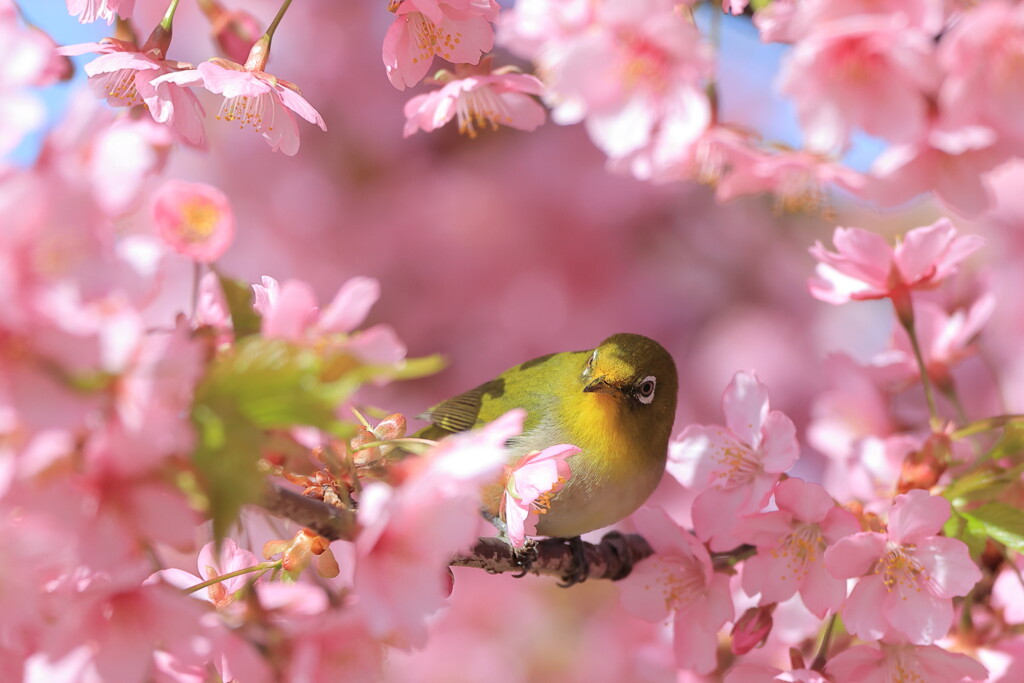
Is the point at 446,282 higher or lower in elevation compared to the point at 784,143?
lower

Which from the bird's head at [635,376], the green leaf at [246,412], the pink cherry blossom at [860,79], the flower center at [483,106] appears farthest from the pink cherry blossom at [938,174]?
the green leaf at [246,412]

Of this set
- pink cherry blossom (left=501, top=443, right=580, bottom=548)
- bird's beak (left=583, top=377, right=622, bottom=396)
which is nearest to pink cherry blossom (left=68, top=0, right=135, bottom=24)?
pink cherry blossom (left=501, top=443, right=580, bottom=548)

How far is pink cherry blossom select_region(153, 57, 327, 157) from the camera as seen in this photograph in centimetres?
144

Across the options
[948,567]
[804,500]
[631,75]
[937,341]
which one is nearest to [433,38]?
[631,75]

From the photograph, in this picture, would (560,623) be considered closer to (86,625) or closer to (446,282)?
(446,282)

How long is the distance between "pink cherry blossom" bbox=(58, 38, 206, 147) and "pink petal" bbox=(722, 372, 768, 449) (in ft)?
3.40

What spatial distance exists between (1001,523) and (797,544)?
0.35 m

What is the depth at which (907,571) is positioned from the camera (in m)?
1.49

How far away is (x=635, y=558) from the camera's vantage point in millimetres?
1909

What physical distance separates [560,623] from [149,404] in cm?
439

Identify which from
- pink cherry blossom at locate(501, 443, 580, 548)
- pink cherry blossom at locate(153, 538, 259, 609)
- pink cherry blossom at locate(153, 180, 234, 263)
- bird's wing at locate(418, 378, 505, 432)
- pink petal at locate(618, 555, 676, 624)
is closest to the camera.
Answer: pink cherry blossom at locate(153, 180, 234, 263)

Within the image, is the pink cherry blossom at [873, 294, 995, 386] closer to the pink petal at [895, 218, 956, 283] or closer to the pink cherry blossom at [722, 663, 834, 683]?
the pink petal at [895, 218, 956, 283]

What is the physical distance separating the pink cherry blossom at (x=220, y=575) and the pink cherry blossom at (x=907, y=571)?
903mm

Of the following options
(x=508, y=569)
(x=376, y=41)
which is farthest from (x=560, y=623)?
(x=508, y=569)
